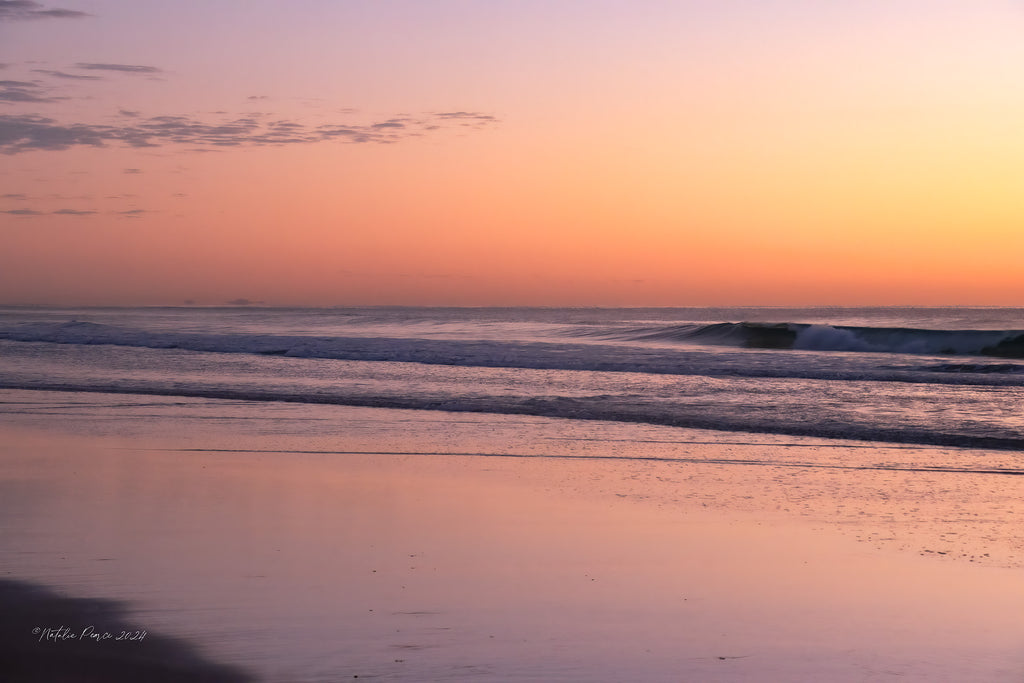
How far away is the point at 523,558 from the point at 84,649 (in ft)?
8.11

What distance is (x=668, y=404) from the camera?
13.5 metres

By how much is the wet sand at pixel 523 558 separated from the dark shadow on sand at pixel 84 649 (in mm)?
26

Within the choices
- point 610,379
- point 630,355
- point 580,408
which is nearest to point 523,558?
point 580,408

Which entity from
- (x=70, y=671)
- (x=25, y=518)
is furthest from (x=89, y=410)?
(x=70, y=671)

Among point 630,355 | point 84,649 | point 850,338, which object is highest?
point 850,338

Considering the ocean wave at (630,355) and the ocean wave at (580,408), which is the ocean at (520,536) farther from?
the ocean wave at (630,355)

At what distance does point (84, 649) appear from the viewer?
4.00 meters

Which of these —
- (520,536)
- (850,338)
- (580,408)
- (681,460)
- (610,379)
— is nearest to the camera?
(520,536)

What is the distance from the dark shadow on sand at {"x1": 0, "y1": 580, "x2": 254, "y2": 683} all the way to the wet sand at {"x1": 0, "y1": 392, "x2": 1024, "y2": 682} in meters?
0.03

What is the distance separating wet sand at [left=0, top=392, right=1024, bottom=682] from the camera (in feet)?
13.0

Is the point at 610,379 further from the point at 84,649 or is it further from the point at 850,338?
the point at 850,338

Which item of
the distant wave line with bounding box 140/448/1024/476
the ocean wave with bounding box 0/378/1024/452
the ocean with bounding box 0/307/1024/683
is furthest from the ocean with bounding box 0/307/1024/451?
the distant wave line with bounding box 140/448/1024/476

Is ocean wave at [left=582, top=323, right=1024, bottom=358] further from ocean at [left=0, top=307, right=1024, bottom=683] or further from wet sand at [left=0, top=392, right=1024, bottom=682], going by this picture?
wet sand at [left=0, top=392, right=1024, bottom=682]

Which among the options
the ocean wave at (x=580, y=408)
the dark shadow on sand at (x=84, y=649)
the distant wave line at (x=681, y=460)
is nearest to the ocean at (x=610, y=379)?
the ocean wave at (x=580, y=408)
